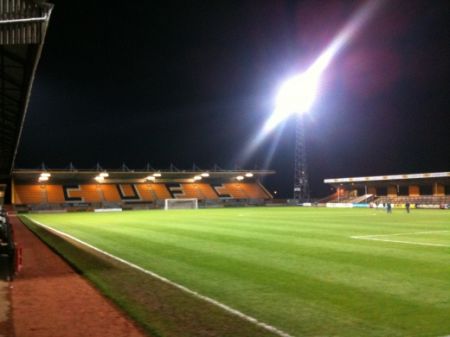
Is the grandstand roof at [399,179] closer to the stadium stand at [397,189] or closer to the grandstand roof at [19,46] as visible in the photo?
the stadium stand at [397,189]

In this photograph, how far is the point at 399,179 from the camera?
6419cm

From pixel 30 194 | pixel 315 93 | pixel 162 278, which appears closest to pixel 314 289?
pixel 162 278

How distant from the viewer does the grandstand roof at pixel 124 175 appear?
2613 inches

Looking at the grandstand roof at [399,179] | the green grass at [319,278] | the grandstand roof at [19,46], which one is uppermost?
the grandstand roof at [19,46]

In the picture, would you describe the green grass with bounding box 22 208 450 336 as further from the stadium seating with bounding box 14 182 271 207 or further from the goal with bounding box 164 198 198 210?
the stadium seating with bounding box 14 182 271 207

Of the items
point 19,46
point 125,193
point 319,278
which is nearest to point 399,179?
point 125,193

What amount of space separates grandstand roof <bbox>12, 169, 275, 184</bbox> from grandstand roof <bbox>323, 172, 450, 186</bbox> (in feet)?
57.2

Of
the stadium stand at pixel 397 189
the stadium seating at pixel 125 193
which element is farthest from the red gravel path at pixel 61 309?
the stadium seating at pixel 125 193

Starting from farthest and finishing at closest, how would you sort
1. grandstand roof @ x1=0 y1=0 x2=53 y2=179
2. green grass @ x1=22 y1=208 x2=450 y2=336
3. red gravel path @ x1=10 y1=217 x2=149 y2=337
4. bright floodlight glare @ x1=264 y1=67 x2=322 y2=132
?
bright floodlight glare @ x1=264 y1=67 x2=322 y2=132, grandstand roof @ x1=0 y1=0 x2=53 y2=179, green grass @ x1=22 y1=208 x2=450 y2=336, red gravel path @ x1=10 y1=217 x2=149 y2=337

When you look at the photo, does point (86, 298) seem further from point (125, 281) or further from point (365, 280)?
point (365, 280)

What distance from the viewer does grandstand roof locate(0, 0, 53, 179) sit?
687 centimetres

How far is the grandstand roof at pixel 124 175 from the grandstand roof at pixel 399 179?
57.2 ft

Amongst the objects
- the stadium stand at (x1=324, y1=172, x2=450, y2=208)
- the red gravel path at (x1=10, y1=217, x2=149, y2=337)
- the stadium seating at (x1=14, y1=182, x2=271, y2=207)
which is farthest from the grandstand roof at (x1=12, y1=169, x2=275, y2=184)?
the red gravel path at (x1=10, y1=217, x2=149, y2=337)

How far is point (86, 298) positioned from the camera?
8047mm
